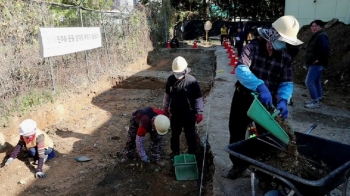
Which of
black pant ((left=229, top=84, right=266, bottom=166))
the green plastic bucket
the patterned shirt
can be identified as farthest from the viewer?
black pant ((left=229, top=84, right=266, bottom=166))

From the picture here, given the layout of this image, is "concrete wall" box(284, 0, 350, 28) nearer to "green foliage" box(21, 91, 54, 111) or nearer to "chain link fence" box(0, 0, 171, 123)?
"chain link fence" box(0, 0, 171, 123)

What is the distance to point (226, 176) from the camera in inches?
135

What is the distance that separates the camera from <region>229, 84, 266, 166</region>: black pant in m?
3.11

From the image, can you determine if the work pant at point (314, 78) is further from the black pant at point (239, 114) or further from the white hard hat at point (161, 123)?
the white hard hat at point (161, 123)

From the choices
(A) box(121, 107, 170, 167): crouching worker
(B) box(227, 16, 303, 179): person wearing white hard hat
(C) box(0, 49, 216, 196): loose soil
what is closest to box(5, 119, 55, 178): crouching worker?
(C) box(0, 49, 216, 196): loose soil

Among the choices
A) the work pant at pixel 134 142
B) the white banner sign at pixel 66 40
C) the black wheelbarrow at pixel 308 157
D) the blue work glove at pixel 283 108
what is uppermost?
the white banner sign at pixel 66 40

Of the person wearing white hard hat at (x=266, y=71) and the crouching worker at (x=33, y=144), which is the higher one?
the person wearing white hard hat at (x=266, y=71)

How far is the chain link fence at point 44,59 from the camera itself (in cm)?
527

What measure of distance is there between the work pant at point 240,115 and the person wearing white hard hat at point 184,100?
1.00 metres

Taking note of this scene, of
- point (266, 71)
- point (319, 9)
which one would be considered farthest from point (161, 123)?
point (319, 9)

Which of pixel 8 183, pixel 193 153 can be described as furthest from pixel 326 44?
pixel 8 183

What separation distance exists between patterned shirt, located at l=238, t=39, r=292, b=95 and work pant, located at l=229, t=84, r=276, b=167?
250mm

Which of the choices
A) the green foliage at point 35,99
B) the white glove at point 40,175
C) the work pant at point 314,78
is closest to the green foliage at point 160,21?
the green foliage at point 35,99

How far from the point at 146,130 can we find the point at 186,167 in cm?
77
